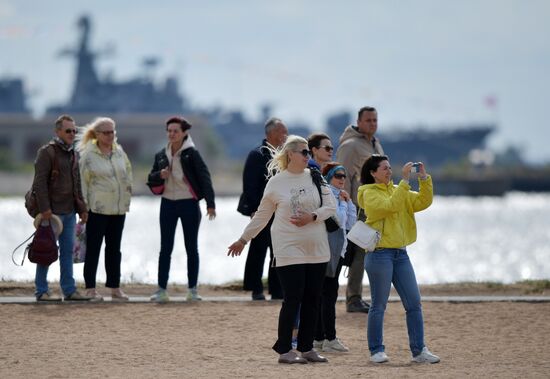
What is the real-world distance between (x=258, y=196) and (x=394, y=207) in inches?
130

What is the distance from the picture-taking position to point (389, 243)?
789cm

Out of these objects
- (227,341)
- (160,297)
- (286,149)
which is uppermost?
(286,149)

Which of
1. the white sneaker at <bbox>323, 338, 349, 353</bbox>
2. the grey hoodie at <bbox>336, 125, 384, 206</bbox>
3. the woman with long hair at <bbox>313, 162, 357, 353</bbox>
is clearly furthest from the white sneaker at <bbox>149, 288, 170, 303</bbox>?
the white sneaker at <bbox>323, 338, 349, 353</bbox>

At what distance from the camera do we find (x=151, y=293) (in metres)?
12.1

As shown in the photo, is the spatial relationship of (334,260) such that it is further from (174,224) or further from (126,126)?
(126,126)

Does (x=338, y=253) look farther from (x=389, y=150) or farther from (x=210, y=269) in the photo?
(x=389, y=150)

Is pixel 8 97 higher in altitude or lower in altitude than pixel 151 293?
higher

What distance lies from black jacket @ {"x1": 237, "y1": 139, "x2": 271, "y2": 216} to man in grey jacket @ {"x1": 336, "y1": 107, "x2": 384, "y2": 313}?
0.68 metres

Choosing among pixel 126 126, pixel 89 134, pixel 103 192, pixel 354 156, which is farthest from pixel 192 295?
pixel 126 126

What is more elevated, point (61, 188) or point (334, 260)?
point (61, 188)

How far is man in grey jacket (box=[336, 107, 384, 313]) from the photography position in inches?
419

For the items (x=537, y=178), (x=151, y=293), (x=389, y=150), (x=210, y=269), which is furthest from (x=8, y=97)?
(x=151, y=293)

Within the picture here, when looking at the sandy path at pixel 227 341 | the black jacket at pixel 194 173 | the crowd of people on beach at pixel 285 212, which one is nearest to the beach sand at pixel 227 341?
the sandy path at pixel 227 341

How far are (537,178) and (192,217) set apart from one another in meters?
144
